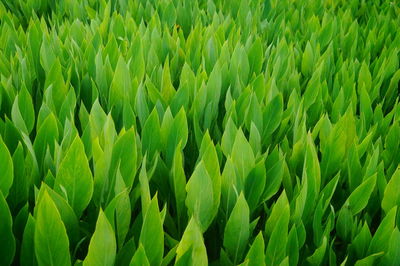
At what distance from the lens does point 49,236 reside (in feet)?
3.64

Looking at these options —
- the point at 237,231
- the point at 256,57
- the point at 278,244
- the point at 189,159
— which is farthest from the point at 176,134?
the point at 256,57

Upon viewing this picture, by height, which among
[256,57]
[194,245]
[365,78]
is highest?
[194,245]

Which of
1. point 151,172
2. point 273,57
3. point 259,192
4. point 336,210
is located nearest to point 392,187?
point 336,210

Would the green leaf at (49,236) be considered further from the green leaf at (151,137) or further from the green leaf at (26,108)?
the green leaf at (26,108)

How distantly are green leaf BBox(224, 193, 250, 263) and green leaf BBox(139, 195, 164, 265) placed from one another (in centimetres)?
24

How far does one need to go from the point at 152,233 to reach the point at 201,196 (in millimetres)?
240

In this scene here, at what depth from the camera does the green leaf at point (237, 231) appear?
131 centimetres

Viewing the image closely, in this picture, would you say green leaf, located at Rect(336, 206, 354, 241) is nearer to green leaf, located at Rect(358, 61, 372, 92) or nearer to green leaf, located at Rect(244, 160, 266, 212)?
green leaf, located at Rect(244, 160, 266, 212)

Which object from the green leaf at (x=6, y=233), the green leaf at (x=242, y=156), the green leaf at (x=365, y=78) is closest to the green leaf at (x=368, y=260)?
the green leaf at (x=242, y=156)

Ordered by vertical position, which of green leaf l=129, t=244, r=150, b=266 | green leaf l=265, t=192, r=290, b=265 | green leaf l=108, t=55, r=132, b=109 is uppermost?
green leaf l=129, t=244, r=150, b=266

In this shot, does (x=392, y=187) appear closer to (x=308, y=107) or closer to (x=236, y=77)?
(x=308, y=107)

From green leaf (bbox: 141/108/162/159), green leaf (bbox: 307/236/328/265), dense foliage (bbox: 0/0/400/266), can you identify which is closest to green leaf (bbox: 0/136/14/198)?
dense foliage (bbox: 0/0/400/266)

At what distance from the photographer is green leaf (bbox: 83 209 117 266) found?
1.06 m

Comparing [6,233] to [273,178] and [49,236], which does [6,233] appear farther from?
[273,178]
